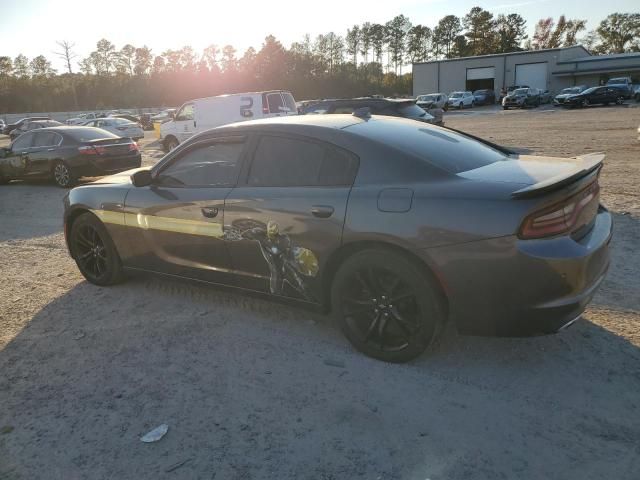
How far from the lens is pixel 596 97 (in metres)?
37.1

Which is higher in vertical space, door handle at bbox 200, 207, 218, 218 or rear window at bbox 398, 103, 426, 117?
rear window at bbox 398, 103, 426, 117

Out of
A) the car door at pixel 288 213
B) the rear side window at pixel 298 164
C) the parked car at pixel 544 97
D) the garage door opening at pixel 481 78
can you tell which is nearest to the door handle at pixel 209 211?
the car door at pixel 288 213

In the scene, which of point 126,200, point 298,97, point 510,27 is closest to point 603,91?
point 126,200

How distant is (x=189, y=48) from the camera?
104625 millimetres

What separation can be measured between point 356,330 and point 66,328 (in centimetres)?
243

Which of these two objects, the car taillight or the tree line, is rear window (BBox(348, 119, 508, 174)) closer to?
the car taillight

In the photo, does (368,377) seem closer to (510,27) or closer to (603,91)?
(603,91)

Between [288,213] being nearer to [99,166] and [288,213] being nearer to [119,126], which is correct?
[99,166]

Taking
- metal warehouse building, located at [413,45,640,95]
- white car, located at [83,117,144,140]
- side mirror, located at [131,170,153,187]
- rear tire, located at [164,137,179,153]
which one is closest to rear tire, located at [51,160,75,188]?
rear tire, located at [164,137,179,153]

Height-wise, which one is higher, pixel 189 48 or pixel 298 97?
pixel 189 48

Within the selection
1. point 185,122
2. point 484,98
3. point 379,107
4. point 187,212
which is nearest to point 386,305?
point 187,212

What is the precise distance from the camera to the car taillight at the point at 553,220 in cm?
279

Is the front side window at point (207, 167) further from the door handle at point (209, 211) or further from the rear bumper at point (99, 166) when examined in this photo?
the rear bumper at point (99, 166)

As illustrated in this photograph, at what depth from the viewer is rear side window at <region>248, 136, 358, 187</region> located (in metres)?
3.48
